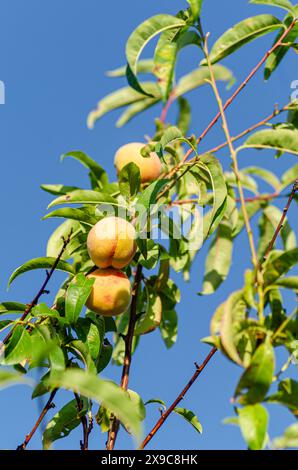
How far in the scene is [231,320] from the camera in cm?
110

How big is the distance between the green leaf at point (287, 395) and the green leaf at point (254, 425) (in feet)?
0.23

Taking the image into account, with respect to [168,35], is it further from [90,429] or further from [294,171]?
[90,429]

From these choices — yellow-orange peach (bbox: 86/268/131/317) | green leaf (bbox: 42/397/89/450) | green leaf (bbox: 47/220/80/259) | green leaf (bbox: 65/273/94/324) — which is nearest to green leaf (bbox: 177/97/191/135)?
green leaf (bbox: 47/220/80/259)

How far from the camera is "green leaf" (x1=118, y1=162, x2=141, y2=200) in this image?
6.65 feet

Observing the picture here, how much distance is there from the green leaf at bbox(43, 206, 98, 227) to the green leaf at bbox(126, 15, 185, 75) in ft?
1.67

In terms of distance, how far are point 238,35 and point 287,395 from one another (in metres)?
1.28

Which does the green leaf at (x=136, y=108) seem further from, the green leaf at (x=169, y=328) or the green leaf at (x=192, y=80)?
the green leaf at (x=169, y=328)

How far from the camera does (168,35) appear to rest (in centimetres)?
179

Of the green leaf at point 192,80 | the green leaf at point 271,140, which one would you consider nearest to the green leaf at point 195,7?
the green leaf at point 271,140

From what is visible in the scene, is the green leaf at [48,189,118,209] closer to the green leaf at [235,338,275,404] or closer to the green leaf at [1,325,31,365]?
the green leaf at [1,325,31,365]

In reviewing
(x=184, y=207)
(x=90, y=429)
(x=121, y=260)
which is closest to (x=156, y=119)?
(x=184, y=207)

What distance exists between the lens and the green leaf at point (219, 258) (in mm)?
2460

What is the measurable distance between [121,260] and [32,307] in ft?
1.04

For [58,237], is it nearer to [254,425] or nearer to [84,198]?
[84,198]
